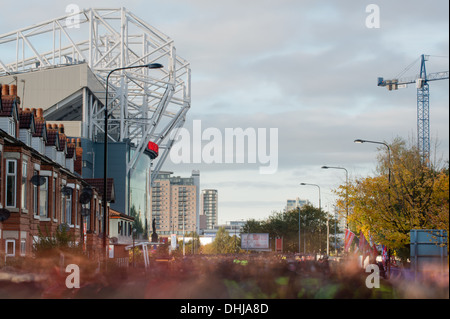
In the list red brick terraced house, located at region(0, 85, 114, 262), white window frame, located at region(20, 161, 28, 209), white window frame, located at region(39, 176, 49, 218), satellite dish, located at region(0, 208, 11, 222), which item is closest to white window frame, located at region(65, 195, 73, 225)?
red brick terraced house, located at region(0, 85, 114, 262)

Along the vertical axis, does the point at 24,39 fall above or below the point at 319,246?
above

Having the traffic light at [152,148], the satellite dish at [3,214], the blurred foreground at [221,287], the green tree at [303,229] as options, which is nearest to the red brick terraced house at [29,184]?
the satellite dish at [3,214]

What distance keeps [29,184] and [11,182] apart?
2063mm

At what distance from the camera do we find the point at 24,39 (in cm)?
11781

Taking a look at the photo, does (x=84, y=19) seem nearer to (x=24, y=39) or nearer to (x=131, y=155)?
(x=24, y=39)

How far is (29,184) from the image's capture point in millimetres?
37406

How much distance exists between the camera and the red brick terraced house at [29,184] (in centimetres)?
3531

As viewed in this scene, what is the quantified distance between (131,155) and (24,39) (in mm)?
24926

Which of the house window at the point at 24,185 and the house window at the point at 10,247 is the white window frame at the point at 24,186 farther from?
the house window at the point at 10,247

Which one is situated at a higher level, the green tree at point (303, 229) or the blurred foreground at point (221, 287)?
the blurred foreground at point (221, 287)

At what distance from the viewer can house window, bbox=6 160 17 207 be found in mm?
35281

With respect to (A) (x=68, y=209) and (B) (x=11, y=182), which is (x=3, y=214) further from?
(A) (x=68, y=209)

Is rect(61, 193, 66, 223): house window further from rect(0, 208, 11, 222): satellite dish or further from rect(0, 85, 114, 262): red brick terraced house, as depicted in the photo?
rect(0, 208, 11, 222): satellite dish
